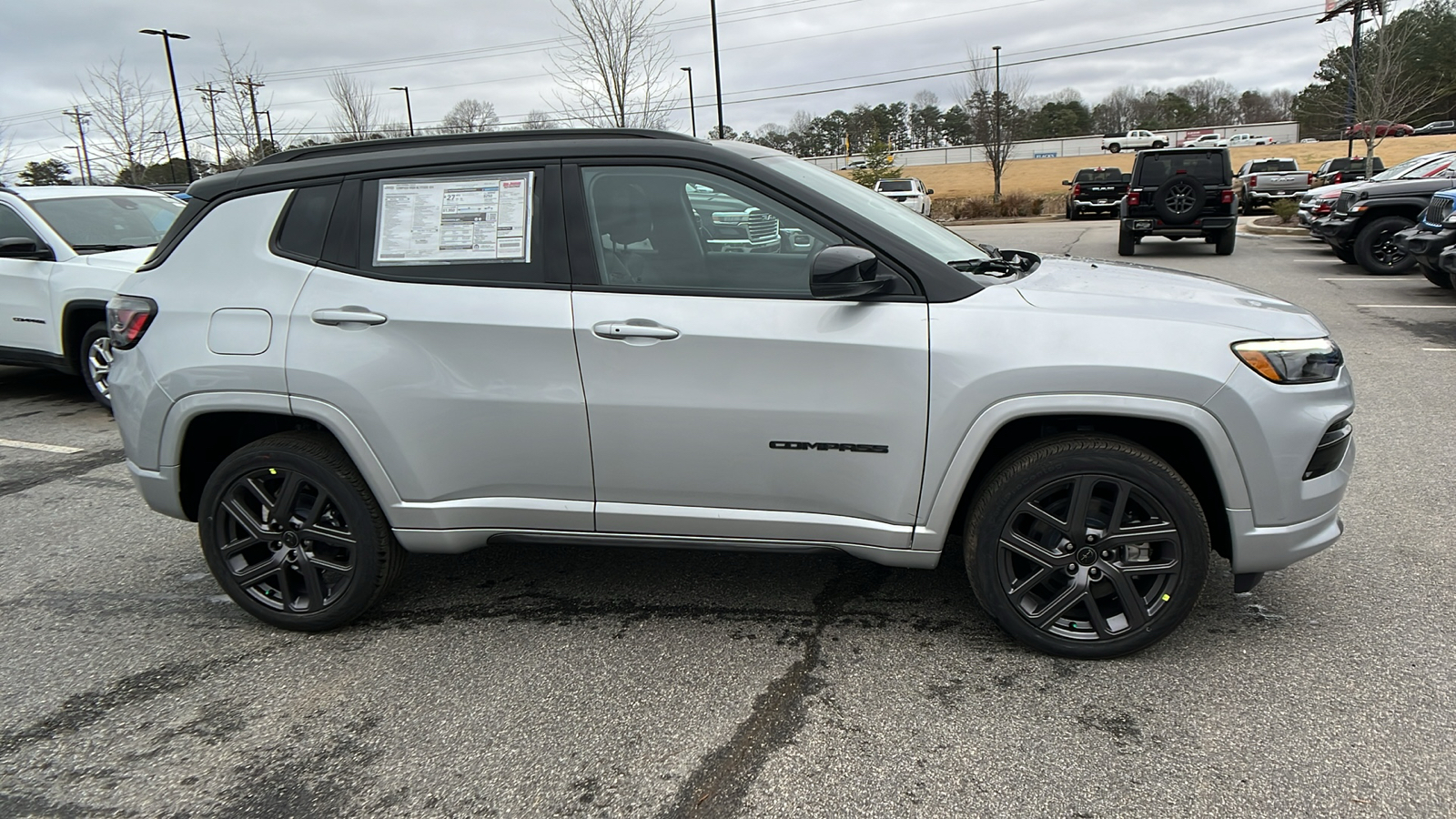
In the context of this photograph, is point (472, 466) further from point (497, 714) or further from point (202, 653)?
point (202, 653)

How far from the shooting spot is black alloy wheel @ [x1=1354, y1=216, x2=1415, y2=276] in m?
13.0

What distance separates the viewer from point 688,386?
303 centimetres

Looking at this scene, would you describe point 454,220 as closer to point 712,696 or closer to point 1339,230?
point 712,696

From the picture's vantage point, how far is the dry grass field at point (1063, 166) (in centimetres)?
4812

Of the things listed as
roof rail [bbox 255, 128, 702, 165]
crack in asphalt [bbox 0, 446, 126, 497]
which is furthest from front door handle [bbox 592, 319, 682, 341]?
crack in asphalt [bbox 0, 446, 126, 497]

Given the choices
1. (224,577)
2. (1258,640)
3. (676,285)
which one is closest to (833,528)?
(676,285)

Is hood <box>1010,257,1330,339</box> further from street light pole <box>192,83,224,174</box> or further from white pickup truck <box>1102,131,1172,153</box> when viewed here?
white pickup truck <box>1102,131,1172,153</box>

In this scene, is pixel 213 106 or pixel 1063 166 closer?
pixel 213 106

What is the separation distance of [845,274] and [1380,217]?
13679 mm

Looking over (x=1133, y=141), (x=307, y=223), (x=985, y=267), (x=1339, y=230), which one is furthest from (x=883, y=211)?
(x=1133, y=141)

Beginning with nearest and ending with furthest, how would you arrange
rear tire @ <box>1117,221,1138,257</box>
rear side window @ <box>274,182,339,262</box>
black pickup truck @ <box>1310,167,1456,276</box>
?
1. rear side window @ <box>274,182,339,262</box>
2. black pickup truck @ <box>1310,167,1456,276</box>
3. rear tire @ <box>1117,221,1138,257</box>

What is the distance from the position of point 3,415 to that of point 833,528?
24.9 ft

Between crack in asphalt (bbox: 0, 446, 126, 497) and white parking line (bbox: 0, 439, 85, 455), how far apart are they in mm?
140

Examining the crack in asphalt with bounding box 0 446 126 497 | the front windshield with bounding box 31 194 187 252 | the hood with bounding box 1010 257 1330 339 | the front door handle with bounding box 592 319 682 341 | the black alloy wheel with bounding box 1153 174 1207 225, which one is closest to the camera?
the hood with bounding box 1010 257 1330 339
